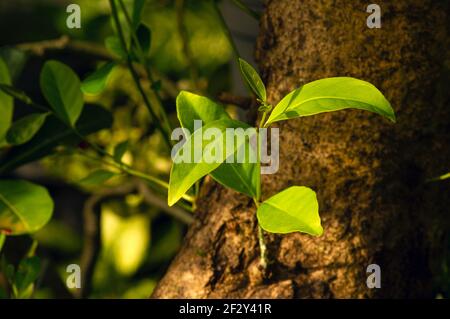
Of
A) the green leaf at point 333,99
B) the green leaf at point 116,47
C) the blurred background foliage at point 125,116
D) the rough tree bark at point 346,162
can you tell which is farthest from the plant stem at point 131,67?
the blurred background foliage at point 125,116

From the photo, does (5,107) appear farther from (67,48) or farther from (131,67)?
(67,48)

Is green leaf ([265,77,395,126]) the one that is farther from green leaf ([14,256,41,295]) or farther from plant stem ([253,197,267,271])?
green leaf ([14,256,41,295])

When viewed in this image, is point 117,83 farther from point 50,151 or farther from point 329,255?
point 329,255

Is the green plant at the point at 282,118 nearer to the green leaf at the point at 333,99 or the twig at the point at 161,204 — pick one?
the green leaf at the point at 333,99

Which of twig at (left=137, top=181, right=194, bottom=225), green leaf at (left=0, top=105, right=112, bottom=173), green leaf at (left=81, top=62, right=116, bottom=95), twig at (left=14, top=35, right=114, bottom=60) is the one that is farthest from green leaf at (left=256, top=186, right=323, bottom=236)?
twig at (left=14, top=35, right=114, bottom=60)

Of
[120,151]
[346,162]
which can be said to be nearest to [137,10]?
[120,151]
